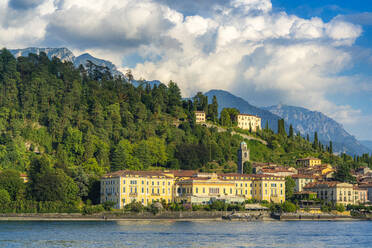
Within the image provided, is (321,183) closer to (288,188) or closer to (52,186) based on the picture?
(288,188)

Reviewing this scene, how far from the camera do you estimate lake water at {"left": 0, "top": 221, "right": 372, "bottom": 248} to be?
2562 inches

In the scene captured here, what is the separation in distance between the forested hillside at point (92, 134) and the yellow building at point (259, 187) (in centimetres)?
1582

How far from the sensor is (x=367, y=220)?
4491 inches

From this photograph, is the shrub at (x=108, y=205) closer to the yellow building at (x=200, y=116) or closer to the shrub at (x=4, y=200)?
the shrub at (x=4, y=200)

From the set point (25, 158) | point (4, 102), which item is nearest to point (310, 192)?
point (25, 158)

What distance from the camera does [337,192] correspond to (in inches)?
4761

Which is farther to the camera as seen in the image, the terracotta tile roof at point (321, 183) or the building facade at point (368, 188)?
the building facade at point (368, 188)

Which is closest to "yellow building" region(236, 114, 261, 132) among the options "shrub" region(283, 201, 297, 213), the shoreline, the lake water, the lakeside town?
the lakeside town

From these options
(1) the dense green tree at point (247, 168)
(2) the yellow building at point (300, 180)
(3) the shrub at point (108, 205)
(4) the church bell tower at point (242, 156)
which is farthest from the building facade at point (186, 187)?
(4) the church bell tower at point (242, 156)

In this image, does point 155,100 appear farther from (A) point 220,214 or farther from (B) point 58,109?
(A) point 220,214

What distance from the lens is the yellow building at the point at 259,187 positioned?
117000 millimetres

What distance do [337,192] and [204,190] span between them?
2763cm

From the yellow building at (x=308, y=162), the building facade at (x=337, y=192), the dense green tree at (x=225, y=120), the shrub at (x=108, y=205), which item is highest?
the dense green tree at (x=225, y=120)

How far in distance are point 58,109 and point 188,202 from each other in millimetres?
42191
